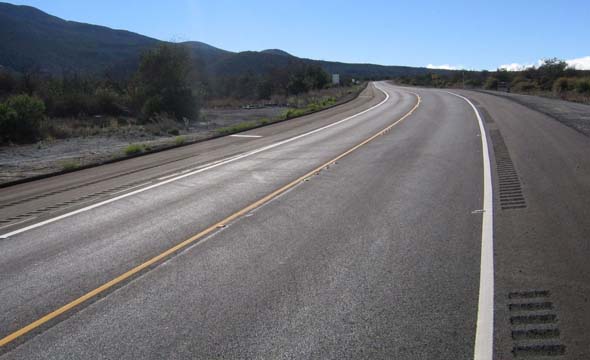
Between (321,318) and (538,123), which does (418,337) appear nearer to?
(321,318)

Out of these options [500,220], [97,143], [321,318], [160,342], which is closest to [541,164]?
[500,220]

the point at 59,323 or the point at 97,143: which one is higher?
the point at 59,323

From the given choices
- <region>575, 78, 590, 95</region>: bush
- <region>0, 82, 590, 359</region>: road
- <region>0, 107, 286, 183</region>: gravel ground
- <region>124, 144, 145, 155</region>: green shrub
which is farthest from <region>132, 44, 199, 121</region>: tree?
<region>575, 78, 590, 95</region>: bush

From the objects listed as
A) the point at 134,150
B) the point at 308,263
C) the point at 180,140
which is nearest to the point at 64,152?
the point at 134,150

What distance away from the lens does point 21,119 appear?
27906 millimetres

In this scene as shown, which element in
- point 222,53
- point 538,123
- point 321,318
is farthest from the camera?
point 222,53

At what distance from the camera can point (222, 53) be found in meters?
190

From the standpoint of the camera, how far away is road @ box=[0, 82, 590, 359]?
5.04m

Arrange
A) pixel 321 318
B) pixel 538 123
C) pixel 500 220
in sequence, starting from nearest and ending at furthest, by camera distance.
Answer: pixel 321 318
pixel 500 220
pixel 538 123

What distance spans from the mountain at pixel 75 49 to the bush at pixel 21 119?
75818 millimetres

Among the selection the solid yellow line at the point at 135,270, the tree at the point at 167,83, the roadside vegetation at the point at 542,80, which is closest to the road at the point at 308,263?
the solid yellow line at the point at 135,270

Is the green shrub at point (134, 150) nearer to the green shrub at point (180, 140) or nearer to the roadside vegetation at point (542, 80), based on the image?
the green shrub at point (180, 140)

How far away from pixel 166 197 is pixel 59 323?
6.60 meters

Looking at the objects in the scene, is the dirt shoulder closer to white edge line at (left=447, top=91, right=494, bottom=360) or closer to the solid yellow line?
the solid yellow line
